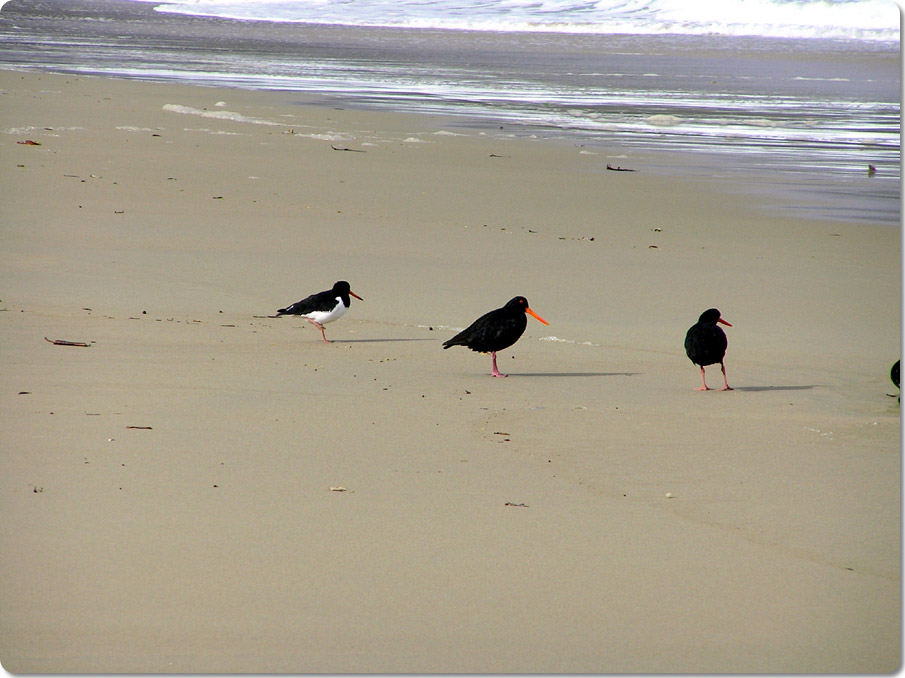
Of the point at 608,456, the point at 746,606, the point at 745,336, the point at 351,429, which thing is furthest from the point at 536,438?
the point at 745,336

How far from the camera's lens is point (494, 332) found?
700 centimetres

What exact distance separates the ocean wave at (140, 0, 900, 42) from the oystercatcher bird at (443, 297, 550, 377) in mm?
29109

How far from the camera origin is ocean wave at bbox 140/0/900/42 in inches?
1486

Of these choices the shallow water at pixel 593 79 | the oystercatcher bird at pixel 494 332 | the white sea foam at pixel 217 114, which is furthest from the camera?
the white sea foam at pixel 217 114

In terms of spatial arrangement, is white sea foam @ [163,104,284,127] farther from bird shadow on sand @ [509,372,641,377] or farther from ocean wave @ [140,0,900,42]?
ocean wave @ [140,0,900,42]

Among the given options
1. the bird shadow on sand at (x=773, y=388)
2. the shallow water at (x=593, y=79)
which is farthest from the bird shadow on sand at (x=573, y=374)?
the shallow water at (x=593, y=79)

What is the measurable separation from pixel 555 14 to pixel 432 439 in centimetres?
4316

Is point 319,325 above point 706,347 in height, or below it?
below

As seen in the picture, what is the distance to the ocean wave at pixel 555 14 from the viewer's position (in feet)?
124

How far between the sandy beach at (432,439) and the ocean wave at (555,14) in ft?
87.5

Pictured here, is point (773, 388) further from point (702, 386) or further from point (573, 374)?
point (573, 374)

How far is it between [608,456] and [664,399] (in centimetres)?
136

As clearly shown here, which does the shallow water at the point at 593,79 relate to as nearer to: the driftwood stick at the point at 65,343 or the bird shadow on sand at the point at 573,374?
the bird shadow on sand at the point at 573,374

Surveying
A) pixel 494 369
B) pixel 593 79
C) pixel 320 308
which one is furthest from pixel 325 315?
pixel 593 79
